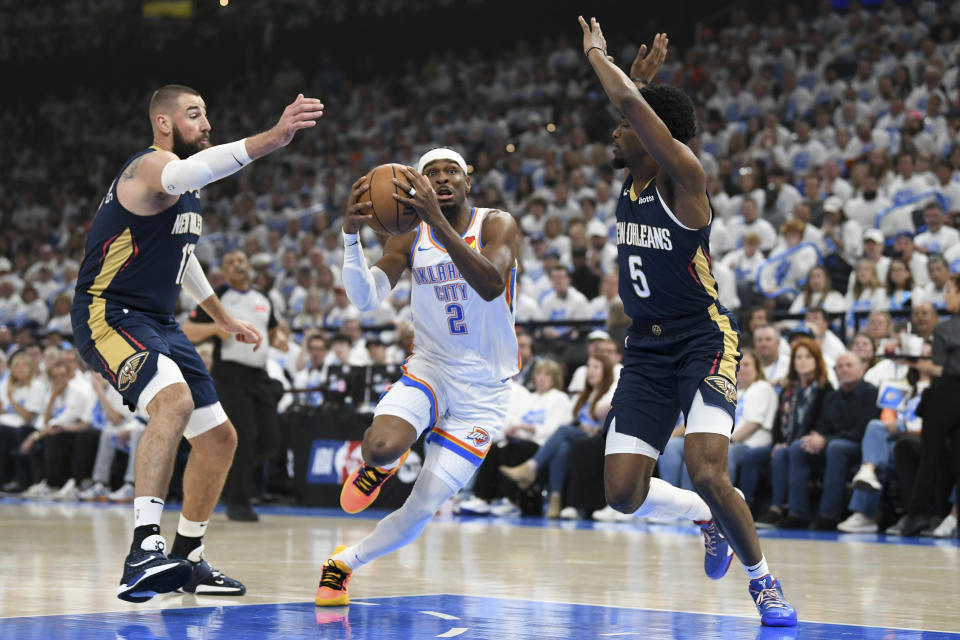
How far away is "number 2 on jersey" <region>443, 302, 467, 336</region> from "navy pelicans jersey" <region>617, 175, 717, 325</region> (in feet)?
2.46

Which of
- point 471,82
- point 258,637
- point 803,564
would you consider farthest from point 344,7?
point 258,637

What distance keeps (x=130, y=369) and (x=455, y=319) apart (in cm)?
144

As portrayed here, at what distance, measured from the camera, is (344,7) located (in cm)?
2753

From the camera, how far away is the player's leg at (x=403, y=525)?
534 centimetres

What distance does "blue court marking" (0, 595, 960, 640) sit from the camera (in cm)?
451

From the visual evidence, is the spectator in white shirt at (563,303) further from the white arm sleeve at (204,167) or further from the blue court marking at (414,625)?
the white arm sleeve at (204,167)

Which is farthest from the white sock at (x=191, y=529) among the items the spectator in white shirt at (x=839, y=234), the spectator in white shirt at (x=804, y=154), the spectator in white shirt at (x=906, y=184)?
the spectator in white shirt at (x=804, y=154)

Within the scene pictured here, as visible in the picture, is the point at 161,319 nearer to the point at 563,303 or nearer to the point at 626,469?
the point at 626,469

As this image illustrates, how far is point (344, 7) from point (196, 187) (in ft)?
75.8

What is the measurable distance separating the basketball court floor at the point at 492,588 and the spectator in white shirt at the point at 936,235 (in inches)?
157

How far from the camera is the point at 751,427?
11.2 m

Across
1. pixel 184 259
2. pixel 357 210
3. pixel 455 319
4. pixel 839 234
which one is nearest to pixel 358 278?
pixel 357 210

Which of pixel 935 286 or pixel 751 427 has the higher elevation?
pixel 935 286

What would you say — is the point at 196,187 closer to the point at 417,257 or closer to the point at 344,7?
the point at 417,257
